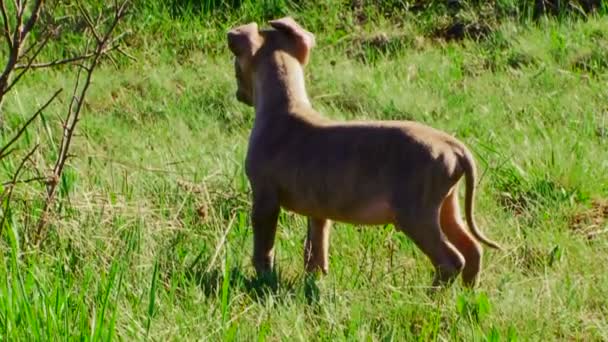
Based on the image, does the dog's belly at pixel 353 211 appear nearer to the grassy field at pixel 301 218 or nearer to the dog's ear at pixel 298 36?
the grassy field at pixel 301 218

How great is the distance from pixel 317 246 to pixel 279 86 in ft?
2.11

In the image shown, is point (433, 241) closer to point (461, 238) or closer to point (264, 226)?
point (461, 238)

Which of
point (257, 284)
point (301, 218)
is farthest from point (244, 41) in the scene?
point (257, 284)

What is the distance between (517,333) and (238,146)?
2.62 meters

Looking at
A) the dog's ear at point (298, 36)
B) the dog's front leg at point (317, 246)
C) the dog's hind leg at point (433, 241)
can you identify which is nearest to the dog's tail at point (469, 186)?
the dog's hind leg at point (433, 241)

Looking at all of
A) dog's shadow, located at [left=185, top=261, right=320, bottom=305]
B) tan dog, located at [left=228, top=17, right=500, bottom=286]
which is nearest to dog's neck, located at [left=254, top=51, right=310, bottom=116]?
tan dog, located at [left=228, top=17, right=500, bottom=286]

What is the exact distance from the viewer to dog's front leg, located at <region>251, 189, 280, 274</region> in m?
4.97

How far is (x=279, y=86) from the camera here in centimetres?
522

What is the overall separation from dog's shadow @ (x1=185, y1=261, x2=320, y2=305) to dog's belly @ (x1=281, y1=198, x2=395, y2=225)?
0.23 metres

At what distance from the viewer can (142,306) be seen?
14.5ft

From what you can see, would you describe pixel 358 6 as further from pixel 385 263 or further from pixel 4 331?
pixel 4 331

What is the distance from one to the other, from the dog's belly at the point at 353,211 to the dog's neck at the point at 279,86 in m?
0.41

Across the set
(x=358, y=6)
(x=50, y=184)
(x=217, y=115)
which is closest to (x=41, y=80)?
(x=217, y=115)

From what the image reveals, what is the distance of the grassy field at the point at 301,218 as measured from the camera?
4.35 metres
